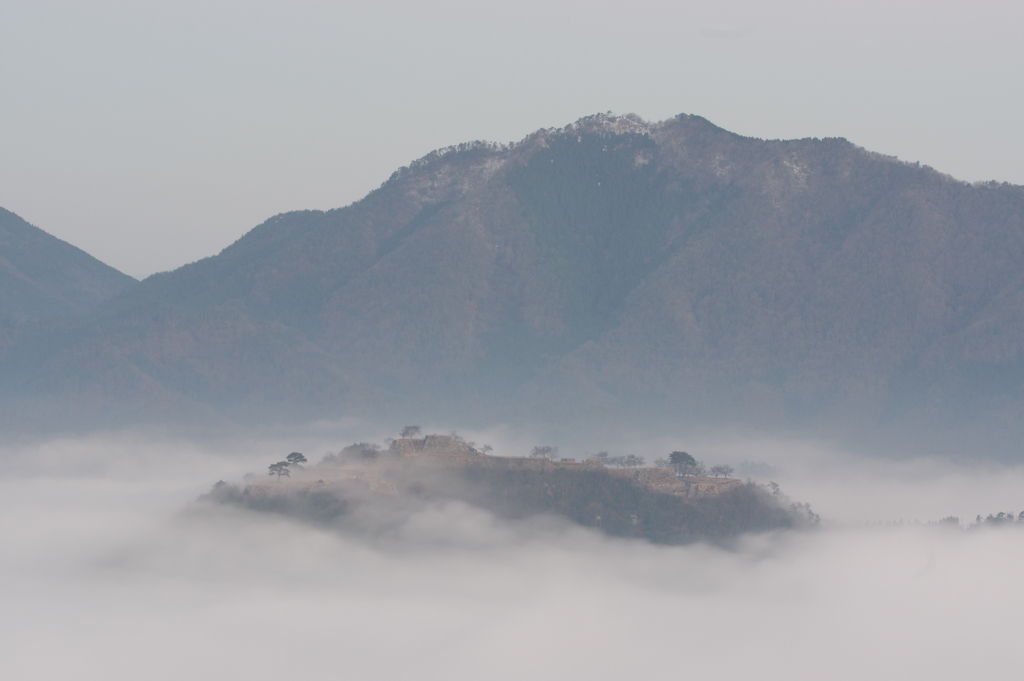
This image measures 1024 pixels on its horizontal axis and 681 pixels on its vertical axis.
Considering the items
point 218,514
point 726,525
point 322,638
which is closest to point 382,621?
point 322,638

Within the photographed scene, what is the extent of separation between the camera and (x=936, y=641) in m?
198

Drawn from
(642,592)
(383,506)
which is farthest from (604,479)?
(383,506)

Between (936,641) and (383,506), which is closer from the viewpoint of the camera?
(383,506)

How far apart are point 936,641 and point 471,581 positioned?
52840 mm

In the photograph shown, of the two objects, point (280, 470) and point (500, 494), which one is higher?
point (280, 470)

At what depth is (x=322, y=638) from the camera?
188750 mm

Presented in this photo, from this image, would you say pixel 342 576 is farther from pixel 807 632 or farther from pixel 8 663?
pixel 807 632

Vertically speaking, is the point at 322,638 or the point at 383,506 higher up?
the point at 383,506

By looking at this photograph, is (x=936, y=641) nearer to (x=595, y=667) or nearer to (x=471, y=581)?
(x=595, y=667)

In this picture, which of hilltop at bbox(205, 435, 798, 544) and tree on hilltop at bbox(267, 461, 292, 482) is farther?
tree on hilltop at bbox(267, 461, 292, 482)

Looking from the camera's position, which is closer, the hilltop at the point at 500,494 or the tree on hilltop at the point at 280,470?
the hilltop at the point at 500,494

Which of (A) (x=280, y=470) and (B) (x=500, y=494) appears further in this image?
(B) (x=500, y=494)

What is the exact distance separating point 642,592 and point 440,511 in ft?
76.5

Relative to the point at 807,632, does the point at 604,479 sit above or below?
above
